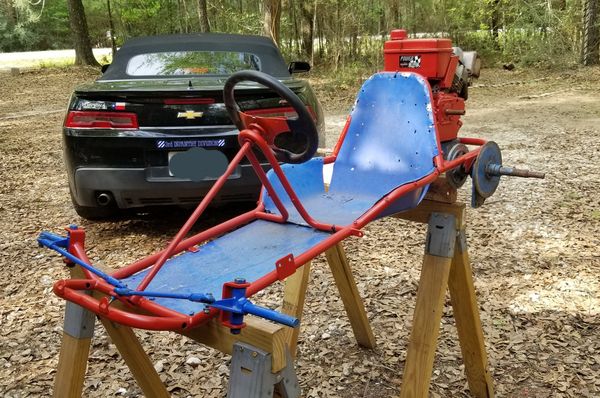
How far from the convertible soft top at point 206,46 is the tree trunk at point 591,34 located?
1255 cm

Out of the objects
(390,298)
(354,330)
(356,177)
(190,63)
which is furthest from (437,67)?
(190,63)

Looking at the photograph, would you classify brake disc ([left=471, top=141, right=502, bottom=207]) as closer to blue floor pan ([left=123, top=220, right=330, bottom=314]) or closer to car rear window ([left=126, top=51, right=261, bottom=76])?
blue floor pan ([left=123, top=220, right=330, bottom=314])

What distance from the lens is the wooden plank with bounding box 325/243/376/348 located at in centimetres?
301

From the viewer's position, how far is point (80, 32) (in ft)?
63.2

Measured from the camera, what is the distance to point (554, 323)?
3324mm

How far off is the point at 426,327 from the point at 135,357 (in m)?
1.10

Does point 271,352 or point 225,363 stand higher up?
point 271,352

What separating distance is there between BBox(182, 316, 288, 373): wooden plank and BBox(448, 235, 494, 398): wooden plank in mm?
1225

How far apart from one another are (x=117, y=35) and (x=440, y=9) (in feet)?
59.4

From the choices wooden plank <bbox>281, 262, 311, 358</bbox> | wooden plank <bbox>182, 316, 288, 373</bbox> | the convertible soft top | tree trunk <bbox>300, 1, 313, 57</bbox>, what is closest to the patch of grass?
tree trunk <bbox>300, 1, 313, 57</bbox>

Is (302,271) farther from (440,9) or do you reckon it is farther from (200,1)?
(440,9)

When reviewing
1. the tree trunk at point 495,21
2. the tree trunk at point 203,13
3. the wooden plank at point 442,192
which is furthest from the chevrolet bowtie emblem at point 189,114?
the tree trunk at point 495,21

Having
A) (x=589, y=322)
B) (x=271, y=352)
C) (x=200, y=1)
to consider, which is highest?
(x=200, y=1)

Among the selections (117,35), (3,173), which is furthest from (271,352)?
(117,35)
